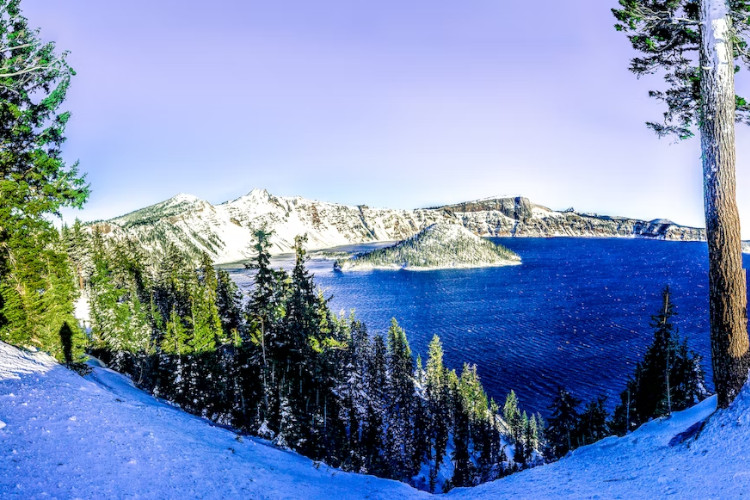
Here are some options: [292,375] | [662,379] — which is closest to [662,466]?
[662,379]

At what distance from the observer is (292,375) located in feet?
99.0

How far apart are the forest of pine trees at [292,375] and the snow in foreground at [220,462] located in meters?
6.28

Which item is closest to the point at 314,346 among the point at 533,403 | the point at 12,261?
the point at 12,261

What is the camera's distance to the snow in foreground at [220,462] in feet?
23.4

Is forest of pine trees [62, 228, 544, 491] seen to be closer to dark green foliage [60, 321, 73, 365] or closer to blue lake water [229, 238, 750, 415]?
blue lake water [229, 238, 750, 415]

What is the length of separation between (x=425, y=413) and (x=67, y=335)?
4251 centimetres

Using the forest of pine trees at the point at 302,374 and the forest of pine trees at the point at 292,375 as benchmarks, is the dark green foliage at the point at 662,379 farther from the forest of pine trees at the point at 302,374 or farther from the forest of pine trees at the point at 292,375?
the forest of pine trees at the point at 292,375

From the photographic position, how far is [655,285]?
517 feet

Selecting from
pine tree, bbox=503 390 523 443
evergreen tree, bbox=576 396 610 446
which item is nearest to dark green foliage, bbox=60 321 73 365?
evergreen tree, bbox=576 396 610 446

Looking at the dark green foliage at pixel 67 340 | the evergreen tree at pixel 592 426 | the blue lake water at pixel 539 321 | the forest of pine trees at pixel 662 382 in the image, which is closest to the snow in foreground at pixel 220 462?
the blue lake water at pixel 539 321

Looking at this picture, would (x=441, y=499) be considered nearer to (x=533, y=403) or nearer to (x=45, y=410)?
(x=45, y=410)

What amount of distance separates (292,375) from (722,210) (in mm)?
A: 28004

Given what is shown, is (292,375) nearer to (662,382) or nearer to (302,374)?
(302,374)

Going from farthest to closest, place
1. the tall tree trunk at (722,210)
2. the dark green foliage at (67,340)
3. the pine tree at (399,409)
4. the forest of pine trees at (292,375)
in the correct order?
the pine tree at (399,409) < the dark green foliage at (67,340) < the forest of pine trees at (292,375) < the tall tree trunk at (722,210)
